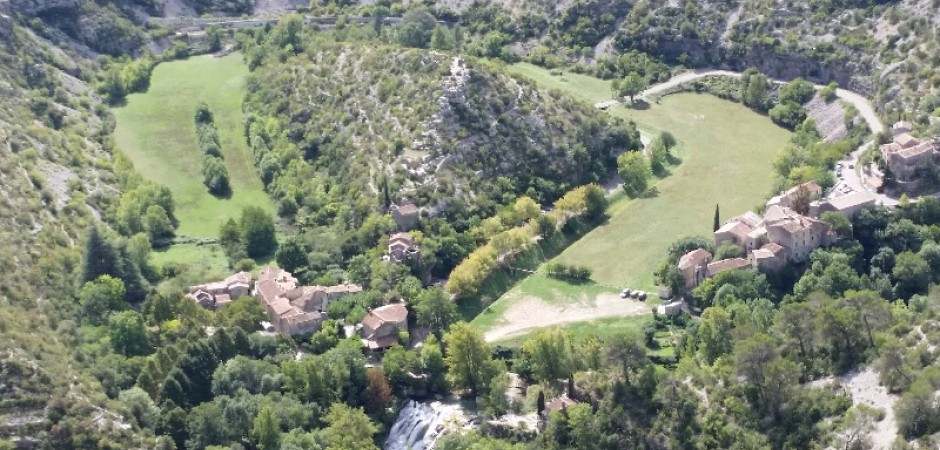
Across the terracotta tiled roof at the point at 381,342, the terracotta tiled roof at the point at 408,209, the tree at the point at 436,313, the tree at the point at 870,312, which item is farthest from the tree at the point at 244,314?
the tree at the point at 870,312

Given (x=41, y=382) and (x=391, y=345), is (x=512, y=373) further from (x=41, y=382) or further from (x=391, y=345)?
(x=41, y=382)

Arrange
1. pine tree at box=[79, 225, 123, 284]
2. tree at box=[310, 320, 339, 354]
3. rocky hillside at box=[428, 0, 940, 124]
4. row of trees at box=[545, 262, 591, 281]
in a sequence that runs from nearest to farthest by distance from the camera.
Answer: tree at box=[310, 320, 339, 354]
pine tree at box=[79, 225, 123, 284]
row of trees at box=[545, 262, 591, 281]
rocky hillside at box=[428, 0, 940, 124]

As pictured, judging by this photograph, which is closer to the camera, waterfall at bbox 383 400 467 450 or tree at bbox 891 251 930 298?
waterfall at bbox 383 400 467 450

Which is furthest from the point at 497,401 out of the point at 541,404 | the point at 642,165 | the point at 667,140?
the point at 667,140

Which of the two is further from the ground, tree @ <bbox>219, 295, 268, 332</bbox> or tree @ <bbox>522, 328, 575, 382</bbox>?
tree @ <bbox>522, 328, 575, 382</bbox>

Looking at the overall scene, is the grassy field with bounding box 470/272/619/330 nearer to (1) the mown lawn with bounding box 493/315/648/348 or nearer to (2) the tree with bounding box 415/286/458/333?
(2) the tree with bounding box 415/286/458/333

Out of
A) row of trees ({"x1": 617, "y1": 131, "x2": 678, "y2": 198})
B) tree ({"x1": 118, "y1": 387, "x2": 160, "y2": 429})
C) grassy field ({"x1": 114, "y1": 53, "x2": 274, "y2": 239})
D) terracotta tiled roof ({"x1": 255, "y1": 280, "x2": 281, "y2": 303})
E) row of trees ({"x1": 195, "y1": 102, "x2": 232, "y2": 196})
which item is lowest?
grassy field ({"x1": 114, "y1": 53, "x2": 274, "y2": 239})

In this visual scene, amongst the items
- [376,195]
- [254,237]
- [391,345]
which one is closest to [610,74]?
[376,195]

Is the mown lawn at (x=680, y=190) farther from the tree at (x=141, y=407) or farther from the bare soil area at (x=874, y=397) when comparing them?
the tree at (x=141, y=407)

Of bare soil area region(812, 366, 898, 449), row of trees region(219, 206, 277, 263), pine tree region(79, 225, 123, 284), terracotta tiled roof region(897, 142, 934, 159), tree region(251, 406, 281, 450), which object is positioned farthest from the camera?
row of trees region(219, 206, 277, 263)

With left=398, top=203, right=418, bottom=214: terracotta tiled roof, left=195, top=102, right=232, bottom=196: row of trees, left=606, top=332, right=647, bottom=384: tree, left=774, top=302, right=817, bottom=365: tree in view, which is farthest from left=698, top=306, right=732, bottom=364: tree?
left=195, top=102, right=232, bottom=196: row of trees

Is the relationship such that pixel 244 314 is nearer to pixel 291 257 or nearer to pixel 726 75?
pixel 291 257
